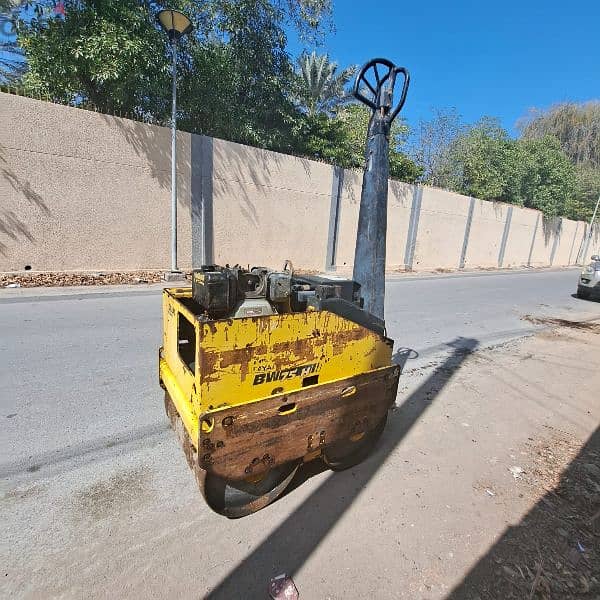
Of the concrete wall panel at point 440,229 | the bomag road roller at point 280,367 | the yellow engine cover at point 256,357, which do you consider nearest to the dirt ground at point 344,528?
the bomag road roller at point 280,367

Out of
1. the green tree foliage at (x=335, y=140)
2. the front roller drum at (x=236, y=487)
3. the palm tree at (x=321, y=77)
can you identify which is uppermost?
the palm tree at (x=321, y=77)

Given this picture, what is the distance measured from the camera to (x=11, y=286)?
696cm

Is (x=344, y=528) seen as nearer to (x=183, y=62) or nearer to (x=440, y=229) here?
(x=183, y=62)

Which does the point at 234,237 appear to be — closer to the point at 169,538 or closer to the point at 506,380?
the point at 506,380

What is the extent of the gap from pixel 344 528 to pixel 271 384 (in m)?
0.95

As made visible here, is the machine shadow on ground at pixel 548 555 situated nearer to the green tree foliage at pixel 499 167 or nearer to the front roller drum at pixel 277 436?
the front roller drum at pixel 277 436

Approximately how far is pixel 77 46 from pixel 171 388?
944 cm

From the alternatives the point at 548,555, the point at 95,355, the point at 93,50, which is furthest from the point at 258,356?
the point at 93,50

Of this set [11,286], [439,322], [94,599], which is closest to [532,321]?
[439,322]

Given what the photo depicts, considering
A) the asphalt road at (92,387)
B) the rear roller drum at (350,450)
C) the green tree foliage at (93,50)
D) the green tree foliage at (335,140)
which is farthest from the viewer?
the green tree foliage at (335,140)

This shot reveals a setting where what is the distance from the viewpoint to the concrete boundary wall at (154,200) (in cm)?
761

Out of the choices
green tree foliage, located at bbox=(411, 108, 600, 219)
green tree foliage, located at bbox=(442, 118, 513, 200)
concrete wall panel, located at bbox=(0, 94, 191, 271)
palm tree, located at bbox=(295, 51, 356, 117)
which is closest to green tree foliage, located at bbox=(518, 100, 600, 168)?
green tree foliage, located at bbox=(411, 108, 600, 219)

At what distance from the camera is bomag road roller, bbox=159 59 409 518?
1.75 metres

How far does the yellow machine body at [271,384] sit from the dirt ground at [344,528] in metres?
0.38
